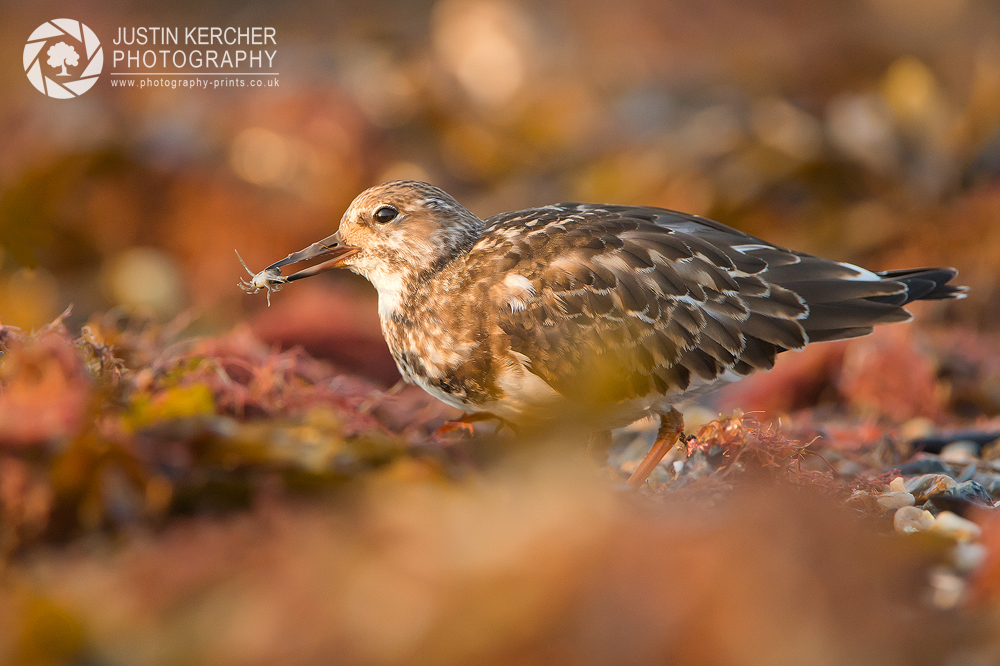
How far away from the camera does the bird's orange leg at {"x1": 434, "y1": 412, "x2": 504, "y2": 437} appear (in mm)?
4133

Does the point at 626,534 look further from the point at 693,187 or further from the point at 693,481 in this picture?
the point at 693,187

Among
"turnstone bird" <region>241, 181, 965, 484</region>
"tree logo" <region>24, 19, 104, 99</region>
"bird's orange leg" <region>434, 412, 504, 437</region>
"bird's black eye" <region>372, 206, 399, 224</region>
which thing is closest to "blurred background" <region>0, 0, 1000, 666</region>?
"bird's orange leg" <region>434, 412, 504, 437</region>

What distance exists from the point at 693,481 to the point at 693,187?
18.1 ft

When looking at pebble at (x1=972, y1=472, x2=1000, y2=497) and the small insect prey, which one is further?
the small insect prey

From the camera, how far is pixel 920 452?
4.79 meters

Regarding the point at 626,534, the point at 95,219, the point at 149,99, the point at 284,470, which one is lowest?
the point at 626,534

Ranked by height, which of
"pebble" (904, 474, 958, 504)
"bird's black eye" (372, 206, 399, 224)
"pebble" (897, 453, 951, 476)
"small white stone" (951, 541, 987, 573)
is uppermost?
"bird's black eye" (372, 206, 399, 224)

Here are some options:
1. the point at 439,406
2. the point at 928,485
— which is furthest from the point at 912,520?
the point at 439,406

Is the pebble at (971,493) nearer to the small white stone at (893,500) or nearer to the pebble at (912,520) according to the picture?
the small white stone at (893,500)

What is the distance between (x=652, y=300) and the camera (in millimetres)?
4188

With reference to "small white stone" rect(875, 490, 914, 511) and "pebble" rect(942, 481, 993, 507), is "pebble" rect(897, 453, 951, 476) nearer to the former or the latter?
"pebble" rect(942, 481, 993, 507)

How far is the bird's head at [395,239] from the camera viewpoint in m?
4.54

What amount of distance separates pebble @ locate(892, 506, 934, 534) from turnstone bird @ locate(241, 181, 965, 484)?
3.42 ft

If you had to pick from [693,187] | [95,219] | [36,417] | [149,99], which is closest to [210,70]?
[149,99]
